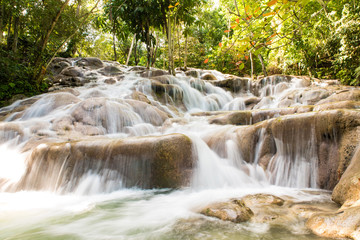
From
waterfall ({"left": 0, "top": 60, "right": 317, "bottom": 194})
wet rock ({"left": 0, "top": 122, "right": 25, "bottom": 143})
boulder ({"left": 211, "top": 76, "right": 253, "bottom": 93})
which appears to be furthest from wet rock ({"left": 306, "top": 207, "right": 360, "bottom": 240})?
boulder ({"left": 211, "top": 76, "right": 253, "bottom": 93})

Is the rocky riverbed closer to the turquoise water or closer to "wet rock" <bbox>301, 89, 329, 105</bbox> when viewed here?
the turquoise water

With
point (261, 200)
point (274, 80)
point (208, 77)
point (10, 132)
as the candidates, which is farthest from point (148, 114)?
point (208, 77)

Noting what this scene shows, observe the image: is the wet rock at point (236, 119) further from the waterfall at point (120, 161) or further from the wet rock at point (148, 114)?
the wet rock at point (148, 114)

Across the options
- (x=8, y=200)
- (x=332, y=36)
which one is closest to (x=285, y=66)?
(x=332, y=36)

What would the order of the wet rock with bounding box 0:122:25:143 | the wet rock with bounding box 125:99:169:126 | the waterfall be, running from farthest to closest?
the wet rock with bounding box 125:99:169:126 → the wet rock with bounding box 0:122:25:143 → the waterfall

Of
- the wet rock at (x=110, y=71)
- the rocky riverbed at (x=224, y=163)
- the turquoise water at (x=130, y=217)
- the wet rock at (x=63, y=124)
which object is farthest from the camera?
the wet rock at (x=110, y=71)

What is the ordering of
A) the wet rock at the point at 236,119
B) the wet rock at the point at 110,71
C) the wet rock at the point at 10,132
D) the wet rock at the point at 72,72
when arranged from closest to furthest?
the wet rock at the point at 10,132
the wet rock at the point at 236,119
the wet rock at the point at 72,72
the wet rock at the point at 110,71

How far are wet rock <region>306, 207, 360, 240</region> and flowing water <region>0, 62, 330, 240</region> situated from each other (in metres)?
0.12

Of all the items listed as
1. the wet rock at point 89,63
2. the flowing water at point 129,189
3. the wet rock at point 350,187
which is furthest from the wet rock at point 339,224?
the wet rock at point 89,63

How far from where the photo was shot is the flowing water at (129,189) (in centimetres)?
230

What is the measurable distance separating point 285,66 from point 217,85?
5003 mm

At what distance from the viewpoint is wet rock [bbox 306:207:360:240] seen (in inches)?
63.5

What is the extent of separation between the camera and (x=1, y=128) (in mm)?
5281

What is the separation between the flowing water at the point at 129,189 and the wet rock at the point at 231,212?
0.08 metres
